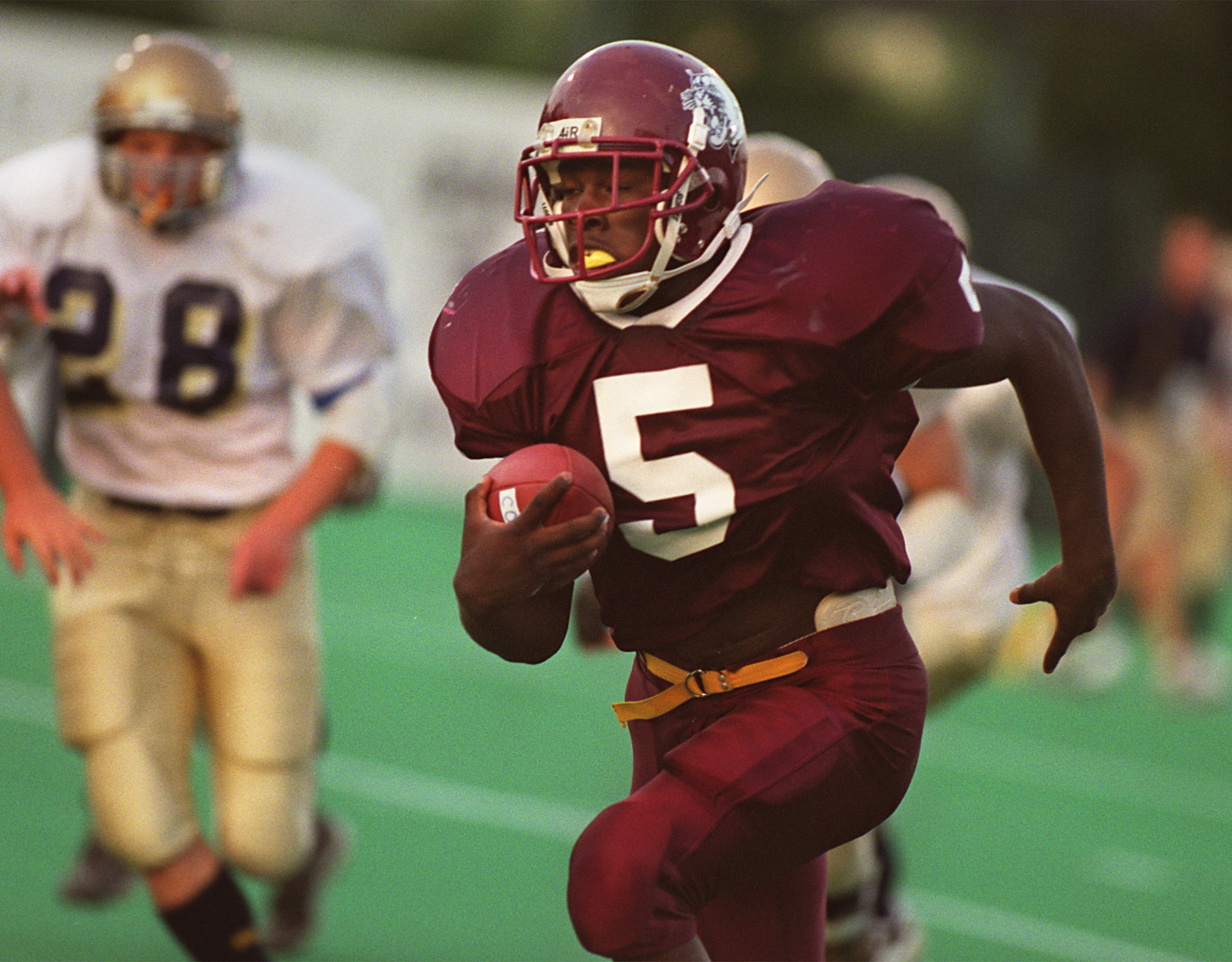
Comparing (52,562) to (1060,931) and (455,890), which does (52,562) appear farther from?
(1060,931)

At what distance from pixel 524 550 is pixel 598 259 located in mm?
399

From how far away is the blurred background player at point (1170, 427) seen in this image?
7.92 meters

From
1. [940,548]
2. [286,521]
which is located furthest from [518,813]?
[940,548]

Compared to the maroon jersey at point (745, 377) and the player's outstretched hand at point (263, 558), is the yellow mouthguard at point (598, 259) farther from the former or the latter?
the player's outstretched hand at point (263, 558)

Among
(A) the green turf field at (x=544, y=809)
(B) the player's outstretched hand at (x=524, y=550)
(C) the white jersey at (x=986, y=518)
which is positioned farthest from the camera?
(A) the green turf field at (x=544, y=809)

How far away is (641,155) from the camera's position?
233 centimetres

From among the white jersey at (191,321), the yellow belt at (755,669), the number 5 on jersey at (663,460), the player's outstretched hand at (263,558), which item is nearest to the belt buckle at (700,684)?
the yellow belt at (755,669)

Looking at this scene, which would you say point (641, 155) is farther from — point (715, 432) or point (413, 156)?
point (413, 156)

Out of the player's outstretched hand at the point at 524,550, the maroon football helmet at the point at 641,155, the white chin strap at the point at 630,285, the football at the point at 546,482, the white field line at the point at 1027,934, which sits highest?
the maroon football helmet at the point at 641,155

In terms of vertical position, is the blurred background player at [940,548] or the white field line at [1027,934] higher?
the blurred background player at [940,548]

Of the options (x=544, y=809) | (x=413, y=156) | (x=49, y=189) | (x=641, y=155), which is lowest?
(x=544, y=809)

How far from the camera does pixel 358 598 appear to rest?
26.5 feet

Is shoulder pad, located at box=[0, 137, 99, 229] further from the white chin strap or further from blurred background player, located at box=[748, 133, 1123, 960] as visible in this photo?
the white chin strap

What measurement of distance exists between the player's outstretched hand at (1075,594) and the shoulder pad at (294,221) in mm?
1711
